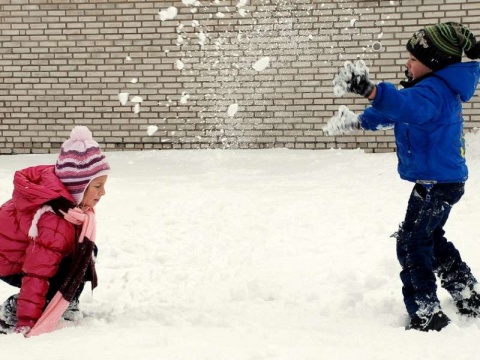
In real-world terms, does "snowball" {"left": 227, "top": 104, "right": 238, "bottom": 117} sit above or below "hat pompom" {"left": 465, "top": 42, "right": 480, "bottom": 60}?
below

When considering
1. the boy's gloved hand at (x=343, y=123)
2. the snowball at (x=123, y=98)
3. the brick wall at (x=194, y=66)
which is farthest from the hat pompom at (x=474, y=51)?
the snowball at (x=123, y=98)

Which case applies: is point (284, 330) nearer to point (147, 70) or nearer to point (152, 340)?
point (152, 340)

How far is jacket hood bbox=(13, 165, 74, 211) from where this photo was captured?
8.54ft

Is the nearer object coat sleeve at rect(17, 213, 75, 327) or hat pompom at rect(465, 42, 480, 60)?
coat sleeve at rect(17, 213, 75, 327)

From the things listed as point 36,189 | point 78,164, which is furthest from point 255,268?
point 36,189

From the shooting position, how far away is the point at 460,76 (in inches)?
105

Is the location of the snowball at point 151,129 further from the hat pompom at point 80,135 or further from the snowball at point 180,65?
the hat pompom at point 80,135

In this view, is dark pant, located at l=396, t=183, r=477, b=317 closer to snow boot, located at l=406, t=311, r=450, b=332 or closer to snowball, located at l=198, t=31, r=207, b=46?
snow boot, located at l=406, t=311, r=450, b=332

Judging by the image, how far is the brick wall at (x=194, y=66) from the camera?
766 cm

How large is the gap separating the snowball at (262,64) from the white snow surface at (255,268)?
142cm

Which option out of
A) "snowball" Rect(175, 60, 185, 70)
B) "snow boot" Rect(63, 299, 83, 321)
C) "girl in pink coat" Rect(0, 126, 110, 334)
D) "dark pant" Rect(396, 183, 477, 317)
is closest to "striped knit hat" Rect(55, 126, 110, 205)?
"girl in pink coat" Rect(0, 126, 110, 334)

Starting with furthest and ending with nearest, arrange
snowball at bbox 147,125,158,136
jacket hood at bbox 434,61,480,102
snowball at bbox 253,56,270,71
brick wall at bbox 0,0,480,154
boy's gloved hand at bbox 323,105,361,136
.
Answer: snowball at bbox 147,125,158,136 → snowball at bbox 253,56,270,71 → brick wall at bbox 0,0,480,154 → boy's gloved hand at bbox 323,105,361,136 → jacket hood at bbox 434,61,480,102

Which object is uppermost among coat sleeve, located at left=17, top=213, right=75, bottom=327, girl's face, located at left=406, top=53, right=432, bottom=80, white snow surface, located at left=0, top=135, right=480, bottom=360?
girl's face, located at left=406, top=53, right=432, bottom=80

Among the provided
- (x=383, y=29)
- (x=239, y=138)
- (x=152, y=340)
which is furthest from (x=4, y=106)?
(x=152, y=340)
